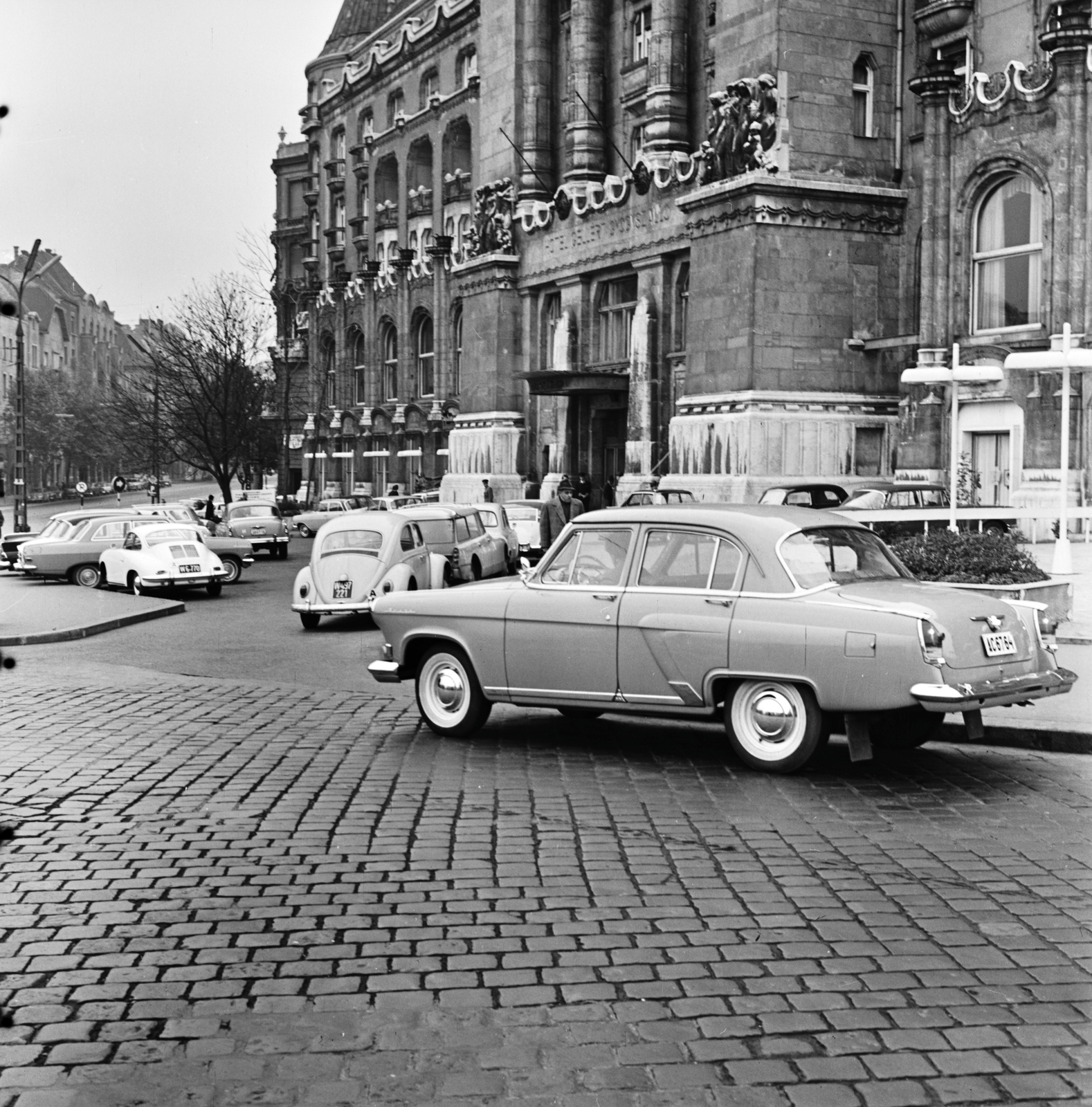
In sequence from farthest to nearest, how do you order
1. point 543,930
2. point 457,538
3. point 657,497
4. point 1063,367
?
point 657,497 < point 457,538 < point 1063,367 < point 543,930

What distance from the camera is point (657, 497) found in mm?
33469

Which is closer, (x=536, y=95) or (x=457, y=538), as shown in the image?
(x=457, y=538)

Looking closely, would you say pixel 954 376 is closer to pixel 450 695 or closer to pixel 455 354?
pixel 450 695

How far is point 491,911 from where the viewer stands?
245 inches

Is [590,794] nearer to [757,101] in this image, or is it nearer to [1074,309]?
[1074,309]

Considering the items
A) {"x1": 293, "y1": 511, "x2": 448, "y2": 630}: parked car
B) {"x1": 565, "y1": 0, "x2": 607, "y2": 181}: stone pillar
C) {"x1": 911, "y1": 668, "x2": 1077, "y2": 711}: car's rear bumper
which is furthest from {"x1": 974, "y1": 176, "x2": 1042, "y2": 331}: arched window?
{"x1": 911, "y1": 668, "x2": 1077, "y2": 711}: car's rear bumper

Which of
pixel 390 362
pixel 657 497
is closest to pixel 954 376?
pixel 657 497

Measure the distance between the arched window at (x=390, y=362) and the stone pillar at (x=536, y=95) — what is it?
19.4 metres

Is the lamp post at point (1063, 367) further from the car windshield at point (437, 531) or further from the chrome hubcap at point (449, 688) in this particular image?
the chrome hubcap at point (449, 688)

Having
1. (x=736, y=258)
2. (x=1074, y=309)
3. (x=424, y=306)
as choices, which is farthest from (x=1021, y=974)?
(x=424, y=306)

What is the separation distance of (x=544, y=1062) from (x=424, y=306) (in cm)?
6013

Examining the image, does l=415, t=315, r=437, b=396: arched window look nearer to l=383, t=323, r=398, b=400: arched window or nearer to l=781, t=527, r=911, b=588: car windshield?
l=383, t=323, r=398, b=400: arched window

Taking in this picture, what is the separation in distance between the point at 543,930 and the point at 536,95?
46.2 meters

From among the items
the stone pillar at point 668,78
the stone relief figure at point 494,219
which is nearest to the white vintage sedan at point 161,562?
the stone pillar at point 668,78
